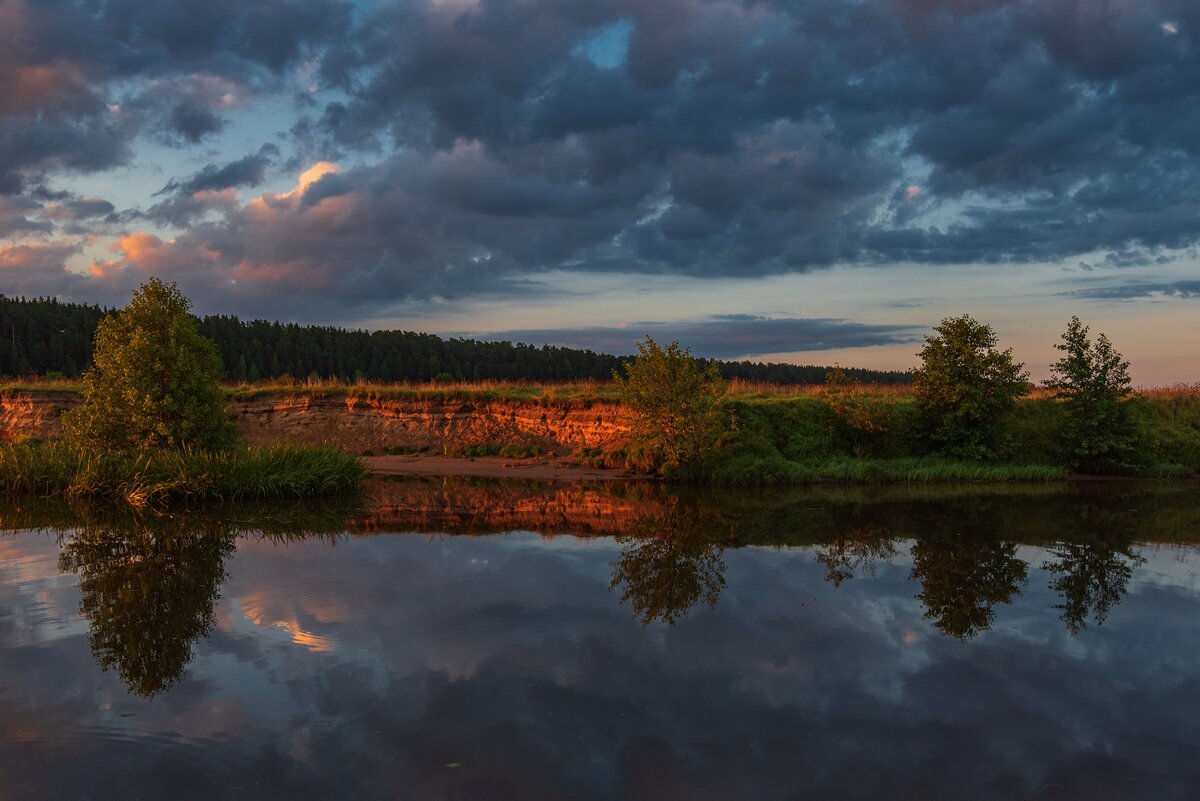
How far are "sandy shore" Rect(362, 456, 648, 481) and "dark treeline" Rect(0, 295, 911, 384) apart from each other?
4916 cm

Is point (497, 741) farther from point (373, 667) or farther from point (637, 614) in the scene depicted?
point (637, 614)

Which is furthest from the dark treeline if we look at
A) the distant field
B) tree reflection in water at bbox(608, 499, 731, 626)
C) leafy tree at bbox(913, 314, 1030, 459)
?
tree reflection in water at bbox(608, 499, 731, 626)

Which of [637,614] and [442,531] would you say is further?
[442,531]

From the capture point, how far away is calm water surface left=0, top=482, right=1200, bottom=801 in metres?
6.02

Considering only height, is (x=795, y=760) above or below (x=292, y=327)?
below

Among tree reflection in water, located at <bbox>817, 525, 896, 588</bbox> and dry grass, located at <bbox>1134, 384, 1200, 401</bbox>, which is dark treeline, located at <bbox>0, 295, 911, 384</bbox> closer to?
dry grass, located at <bbox>1134, 384, 1200, 401</bbox>

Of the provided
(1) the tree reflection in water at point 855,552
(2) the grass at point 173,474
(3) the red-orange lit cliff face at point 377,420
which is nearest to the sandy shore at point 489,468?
(3) the red-orange lit cliff face at point 377,420

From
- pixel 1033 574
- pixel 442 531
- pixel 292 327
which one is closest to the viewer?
pixel 1033 574

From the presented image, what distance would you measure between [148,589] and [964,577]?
1174cm

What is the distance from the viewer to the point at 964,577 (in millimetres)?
12367

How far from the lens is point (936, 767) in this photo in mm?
6109

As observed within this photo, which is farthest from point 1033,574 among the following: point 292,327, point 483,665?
point 292,327

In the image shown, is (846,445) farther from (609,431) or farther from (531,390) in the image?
(531,390)

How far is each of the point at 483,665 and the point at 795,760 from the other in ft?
11.1
